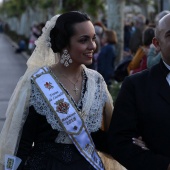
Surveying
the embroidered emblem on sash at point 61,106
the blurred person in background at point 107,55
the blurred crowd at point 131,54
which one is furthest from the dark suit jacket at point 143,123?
the blurred person in background at point 107,55

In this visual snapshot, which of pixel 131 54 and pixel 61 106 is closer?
pixel 61 106

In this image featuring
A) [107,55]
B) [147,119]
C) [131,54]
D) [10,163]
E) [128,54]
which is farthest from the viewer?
[107,55]


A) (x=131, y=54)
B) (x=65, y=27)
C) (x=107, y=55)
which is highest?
(x=65, y=27)

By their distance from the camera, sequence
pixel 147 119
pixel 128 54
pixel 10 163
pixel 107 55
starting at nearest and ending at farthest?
pixel 147 119 < pixel 10 163 < pixel 128 54 < pixel 107 55

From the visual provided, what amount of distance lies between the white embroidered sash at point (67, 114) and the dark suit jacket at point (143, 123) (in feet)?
1.01

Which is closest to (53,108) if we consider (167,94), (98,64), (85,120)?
(85,120)

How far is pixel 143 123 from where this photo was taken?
264cm

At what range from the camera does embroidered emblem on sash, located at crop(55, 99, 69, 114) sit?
3.02 metres

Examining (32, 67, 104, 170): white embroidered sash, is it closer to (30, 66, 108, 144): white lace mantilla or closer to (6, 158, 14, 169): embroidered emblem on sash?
(30, 66, 108, 144): white lace mantilla

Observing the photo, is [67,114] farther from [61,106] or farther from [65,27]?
[65,27]

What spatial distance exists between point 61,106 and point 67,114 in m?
0.06

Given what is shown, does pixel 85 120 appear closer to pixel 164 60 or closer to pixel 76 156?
pixel 76 156

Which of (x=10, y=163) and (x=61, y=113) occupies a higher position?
(x=61, y=113)

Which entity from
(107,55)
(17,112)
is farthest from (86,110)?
(107,55)
